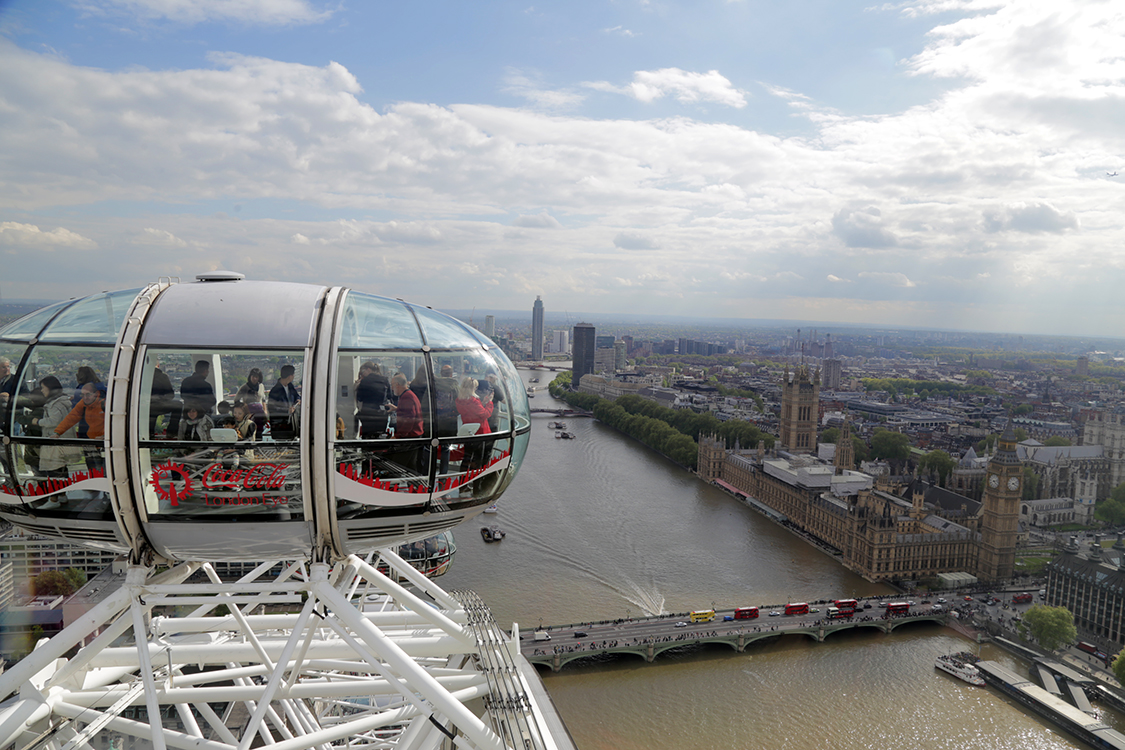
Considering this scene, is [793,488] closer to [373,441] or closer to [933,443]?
[933,443]

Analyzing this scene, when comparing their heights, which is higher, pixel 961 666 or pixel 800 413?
pixel 800 413

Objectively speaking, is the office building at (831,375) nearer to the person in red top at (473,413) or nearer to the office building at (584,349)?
the office building at (584,349)

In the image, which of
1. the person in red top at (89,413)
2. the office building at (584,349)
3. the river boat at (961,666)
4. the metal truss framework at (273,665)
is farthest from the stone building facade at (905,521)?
the office building at (584,349)

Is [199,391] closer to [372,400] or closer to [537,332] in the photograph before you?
[372,400]

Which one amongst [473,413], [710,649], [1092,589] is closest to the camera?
[473,413]

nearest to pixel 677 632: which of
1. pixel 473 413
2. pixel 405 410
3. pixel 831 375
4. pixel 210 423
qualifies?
pixel 473 413

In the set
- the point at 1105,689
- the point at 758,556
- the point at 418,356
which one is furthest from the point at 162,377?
the point at 758,556
